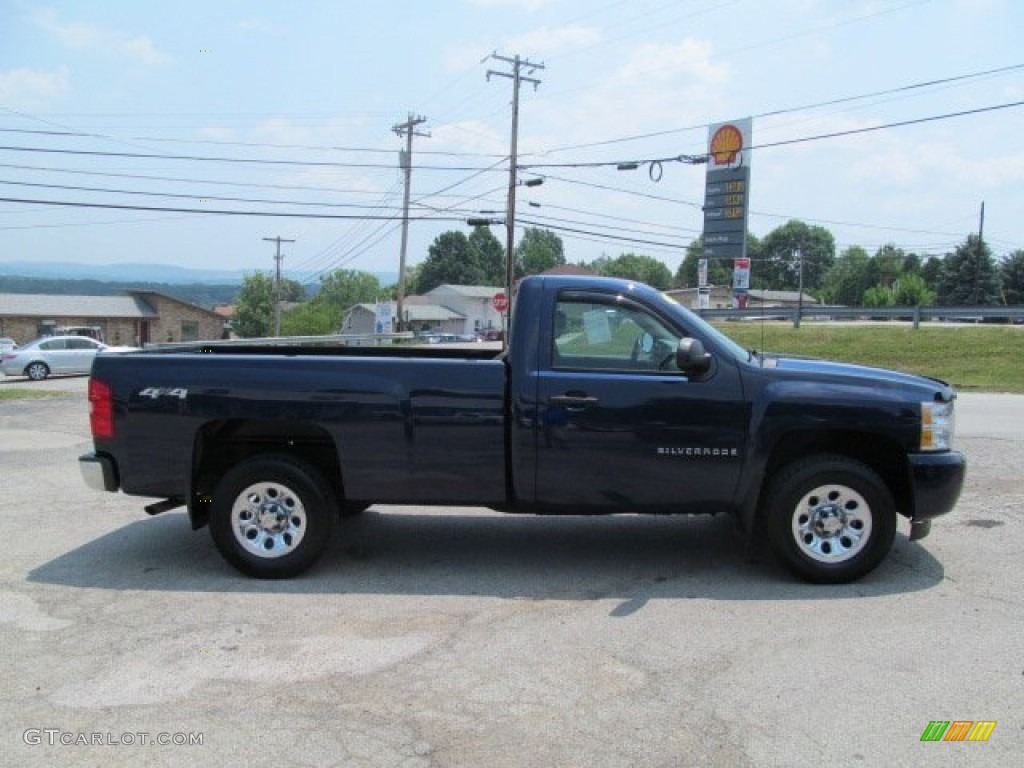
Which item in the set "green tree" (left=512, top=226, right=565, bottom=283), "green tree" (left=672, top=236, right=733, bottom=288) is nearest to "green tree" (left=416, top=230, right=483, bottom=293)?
"green tree" (left=512, top=226, right=565, bottom=283)

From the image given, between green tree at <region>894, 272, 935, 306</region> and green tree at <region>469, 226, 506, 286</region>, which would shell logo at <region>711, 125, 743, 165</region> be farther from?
green tree at <region>469, 226, 506, 286</region>

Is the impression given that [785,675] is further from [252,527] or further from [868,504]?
[252,527]

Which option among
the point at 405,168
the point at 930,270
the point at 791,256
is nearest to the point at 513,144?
the point at 405,168

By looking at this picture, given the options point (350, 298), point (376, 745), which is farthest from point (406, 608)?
point (350, 298)

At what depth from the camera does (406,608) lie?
475 centimetres

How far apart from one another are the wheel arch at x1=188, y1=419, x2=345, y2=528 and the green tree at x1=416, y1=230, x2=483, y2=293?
456ft

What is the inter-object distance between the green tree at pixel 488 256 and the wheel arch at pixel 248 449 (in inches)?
5564

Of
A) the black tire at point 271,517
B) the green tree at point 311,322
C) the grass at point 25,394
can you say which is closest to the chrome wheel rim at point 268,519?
the black tire at point 271,517

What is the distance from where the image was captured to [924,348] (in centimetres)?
2827

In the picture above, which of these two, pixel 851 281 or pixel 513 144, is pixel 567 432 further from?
pixel 851 281

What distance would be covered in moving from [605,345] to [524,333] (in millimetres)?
504

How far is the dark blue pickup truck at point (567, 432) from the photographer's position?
5012 mm

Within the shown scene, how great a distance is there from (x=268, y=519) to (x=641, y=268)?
124 meters

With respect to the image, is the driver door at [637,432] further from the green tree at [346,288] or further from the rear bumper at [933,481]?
the green tree at [346,288]
